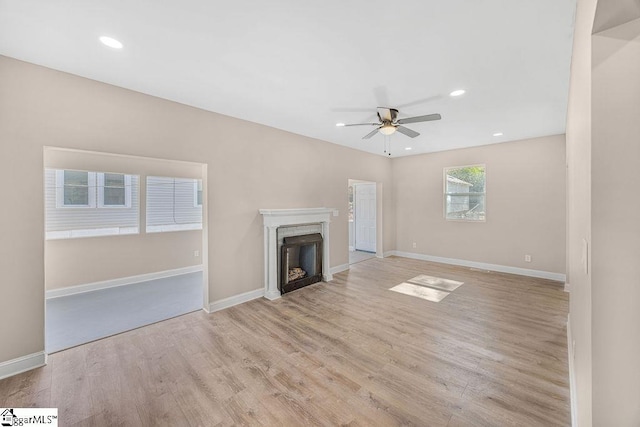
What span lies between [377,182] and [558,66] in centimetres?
449

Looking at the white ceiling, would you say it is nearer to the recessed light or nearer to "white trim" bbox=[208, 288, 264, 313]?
the recessed light

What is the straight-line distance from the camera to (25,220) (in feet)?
7.66

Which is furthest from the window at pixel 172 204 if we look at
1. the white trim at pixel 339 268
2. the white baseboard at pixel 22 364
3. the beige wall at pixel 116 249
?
the white trim at pixel 339 268

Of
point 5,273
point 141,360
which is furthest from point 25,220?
point 141,360

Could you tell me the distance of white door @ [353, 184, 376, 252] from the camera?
743cm

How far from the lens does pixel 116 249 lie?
4691mm

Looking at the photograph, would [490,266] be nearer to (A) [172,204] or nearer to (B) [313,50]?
(B) [313,50]

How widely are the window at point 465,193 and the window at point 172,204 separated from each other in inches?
234

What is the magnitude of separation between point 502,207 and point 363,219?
3.48 metres

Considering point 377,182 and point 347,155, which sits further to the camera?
point 377,182

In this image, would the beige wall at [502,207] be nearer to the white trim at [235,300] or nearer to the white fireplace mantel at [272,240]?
the white fireplace mantel at [272,240]

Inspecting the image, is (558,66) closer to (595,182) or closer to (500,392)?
(595,182)

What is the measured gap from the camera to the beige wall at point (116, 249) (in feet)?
13.6

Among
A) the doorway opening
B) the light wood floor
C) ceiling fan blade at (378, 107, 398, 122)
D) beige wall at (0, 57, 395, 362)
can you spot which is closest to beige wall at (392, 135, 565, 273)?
the doorway opening
